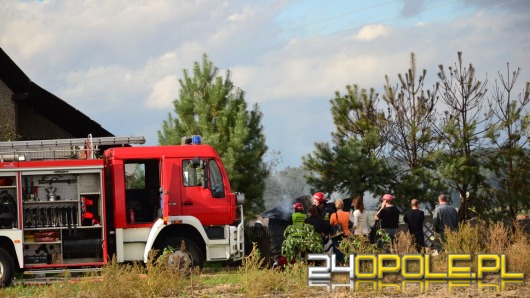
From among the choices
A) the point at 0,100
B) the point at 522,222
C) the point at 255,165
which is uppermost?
the point at 0,100

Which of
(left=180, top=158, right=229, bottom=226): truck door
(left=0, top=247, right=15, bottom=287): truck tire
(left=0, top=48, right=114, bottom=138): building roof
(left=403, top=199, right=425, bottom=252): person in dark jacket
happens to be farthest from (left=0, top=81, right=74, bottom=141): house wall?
(left=403, top=199, right=425, bottom=252): person in dark jacket

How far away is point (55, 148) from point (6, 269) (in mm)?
2613

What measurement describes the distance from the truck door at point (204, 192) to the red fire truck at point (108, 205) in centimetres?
2

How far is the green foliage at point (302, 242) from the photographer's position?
16089 mm

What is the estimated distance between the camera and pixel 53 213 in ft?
57.5

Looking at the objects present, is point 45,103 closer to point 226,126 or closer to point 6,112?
point 6,112

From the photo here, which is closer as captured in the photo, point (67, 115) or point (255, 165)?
point (255, 165)

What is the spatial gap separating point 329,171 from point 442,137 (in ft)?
10.9

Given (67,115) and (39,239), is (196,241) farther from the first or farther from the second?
(67,115)

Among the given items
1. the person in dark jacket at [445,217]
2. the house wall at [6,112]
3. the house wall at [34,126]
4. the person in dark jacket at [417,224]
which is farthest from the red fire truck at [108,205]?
the house wall at [34,126]

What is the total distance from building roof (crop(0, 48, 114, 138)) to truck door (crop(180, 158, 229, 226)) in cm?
927

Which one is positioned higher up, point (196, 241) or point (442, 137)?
point (442, 137)

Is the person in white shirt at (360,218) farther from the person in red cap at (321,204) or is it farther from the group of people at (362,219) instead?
the person in red cap at (321,204)

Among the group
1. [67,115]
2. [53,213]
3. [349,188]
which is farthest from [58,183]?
[67,115]
